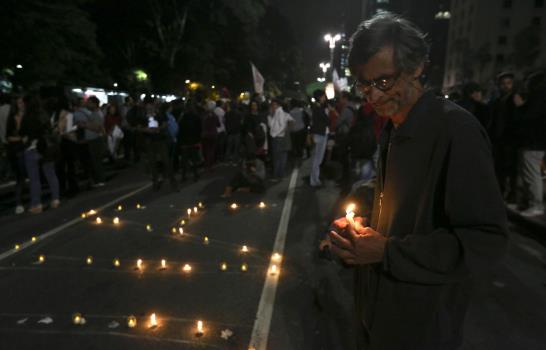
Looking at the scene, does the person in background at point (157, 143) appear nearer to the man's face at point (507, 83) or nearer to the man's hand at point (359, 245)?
the man's face at point (507, 83)

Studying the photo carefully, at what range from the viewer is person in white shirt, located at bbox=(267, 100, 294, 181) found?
1168cm

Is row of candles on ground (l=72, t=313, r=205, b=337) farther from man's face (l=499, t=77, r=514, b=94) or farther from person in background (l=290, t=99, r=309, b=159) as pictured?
person in background (l=290, t=99, r=309, b=159)

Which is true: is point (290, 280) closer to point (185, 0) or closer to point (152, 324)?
point (152, 324)

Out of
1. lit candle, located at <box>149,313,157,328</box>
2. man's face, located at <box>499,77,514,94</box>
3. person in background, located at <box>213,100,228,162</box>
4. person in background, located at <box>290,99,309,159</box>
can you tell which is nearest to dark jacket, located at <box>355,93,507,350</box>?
lit candle, located at <box>149,313,157,328</box>

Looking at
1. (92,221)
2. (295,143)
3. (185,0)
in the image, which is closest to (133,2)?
(185,0)

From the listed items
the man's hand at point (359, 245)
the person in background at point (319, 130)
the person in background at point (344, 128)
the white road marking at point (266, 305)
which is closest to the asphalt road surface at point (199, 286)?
the white road marking at point (266, 305)

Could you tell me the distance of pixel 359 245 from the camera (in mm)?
1498

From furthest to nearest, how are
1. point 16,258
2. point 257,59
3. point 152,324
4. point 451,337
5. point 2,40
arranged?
point 257,59 → point 2,40 → point 16,258 → point 152,324 → point 451,337

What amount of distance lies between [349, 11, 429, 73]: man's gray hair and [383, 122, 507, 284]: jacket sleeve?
31cm

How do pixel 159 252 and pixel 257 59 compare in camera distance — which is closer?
pixel 159 252

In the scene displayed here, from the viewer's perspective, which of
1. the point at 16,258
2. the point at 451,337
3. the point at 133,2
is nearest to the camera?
the point at 451,337

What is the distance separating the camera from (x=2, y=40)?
16.3 m

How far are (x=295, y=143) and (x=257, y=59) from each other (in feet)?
130

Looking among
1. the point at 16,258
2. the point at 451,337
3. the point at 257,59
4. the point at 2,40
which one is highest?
the point at 257,59
